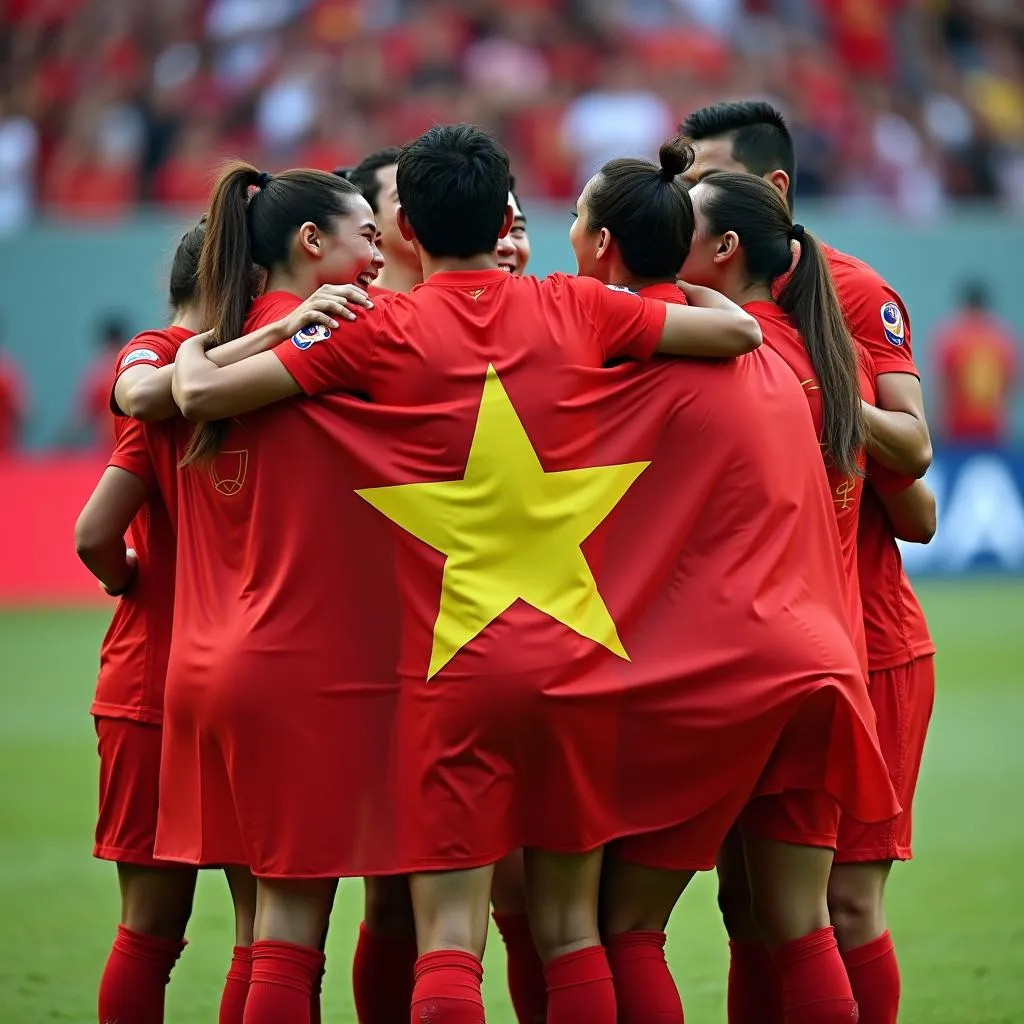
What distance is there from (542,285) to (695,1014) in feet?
7.60

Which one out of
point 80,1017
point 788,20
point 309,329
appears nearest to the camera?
point 309,329

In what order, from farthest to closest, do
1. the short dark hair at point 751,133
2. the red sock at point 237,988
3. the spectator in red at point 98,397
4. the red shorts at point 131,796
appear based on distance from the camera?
1. the spectator in red at point 98,397
2. the short dark hair at point 751,133
3. the red shorts at point 131,796
4. the red sock at point 237,988

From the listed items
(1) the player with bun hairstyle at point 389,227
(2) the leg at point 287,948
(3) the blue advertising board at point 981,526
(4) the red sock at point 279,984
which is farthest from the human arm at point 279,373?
(3) the blue advertising board at point 981,526

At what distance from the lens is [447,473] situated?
3660mm

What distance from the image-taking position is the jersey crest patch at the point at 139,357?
4.00 meters

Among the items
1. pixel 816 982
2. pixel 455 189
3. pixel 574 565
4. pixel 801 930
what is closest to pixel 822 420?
pixel 574 565

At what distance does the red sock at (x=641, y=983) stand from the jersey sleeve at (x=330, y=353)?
1.35m

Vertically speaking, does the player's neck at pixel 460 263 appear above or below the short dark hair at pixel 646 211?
below

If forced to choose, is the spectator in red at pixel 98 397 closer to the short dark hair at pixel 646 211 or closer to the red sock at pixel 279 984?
the short dark hair at pixel 646 211

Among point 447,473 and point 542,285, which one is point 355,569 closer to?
point 447,473

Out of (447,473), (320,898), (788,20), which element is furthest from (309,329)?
(788,20)

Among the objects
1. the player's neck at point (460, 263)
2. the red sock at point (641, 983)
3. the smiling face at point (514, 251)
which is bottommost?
the red sock at point (641, 983)

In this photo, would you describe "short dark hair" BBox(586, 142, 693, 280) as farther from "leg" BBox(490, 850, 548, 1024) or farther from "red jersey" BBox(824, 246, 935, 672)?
"leg" BBox(490, 850, 548, 1024)

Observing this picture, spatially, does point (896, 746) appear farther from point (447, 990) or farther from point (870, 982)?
point (447, 990)
